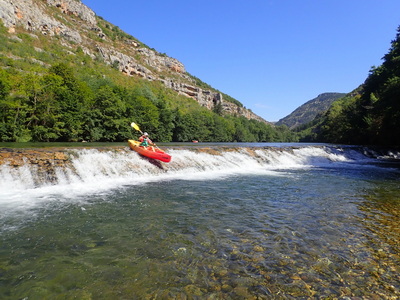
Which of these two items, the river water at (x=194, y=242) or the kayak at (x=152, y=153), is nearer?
the river water at (x=194, y=242)

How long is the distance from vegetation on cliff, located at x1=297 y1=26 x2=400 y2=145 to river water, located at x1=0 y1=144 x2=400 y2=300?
27.1 meters

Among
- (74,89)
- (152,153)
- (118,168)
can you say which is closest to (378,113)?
(152,153)

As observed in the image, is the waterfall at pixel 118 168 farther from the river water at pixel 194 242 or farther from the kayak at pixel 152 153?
the kayak at pixel 152 153

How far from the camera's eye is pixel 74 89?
3334 cm

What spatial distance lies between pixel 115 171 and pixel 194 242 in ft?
30.6

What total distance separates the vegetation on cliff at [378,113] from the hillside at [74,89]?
1466 inches

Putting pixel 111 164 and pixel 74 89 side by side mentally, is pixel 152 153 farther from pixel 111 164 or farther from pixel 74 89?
pixel 74 89

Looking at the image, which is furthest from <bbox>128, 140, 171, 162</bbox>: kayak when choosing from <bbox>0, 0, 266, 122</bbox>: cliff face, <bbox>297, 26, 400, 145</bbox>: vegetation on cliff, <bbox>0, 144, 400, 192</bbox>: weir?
<bbox>0, 0, 266, 122</bbox>: cliff face

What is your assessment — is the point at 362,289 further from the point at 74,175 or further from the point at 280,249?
the point at 74,175

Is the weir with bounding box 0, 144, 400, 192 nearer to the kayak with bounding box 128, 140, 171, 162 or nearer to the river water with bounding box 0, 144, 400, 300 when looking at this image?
the river water with bounding box 0, 144, 400, 300

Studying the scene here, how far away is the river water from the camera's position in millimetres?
3189

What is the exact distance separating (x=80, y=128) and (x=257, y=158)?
25007mm

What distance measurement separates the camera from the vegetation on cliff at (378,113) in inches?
1179

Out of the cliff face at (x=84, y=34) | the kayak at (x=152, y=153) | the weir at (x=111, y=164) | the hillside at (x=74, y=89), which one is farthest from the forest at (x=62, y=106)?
the kayak at (x=152, y=153)
